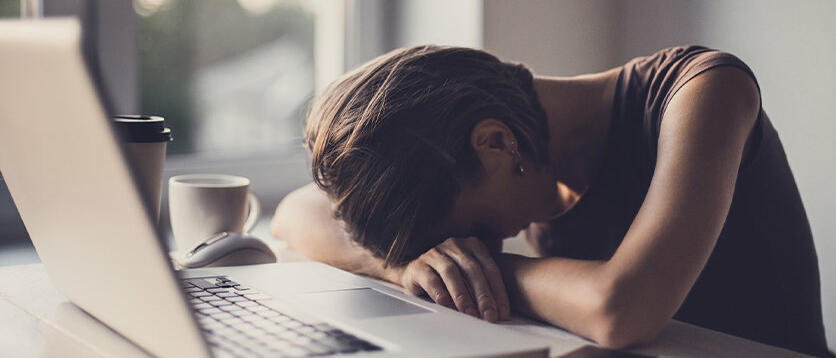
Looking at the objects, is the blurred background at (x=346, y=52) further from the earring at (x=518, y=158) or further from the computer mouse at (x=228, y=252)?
the earring at (x=518, y=158)

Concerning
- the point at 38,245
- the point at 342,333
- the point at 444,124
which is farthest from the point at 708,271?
the point at 38,245

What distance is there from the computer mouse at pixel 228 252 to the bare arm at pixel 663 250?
12.2 inches

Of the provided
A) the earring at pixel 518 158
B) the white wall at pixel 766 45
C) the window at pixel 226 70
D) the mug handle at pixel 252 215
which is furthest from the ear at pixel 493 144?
the window at pixel 226 70

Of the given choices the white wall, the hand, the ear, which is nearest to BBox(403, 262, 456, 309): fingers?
the hand

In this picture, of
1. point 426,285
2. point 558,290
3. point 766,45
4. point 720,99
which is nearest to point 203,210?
point 426,285

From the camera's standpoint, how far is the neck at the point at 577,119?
111 cm

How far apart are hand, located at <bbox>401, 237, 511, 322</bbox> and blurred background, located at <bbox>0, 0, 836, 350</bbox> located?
50cm

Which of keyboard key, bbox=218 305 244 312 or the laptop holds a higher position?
the laptop

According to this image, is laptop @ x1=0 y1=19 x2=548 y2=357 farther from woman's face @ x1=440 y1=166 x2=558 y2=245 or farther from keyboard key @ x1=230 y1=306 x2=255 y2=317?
woman's face @ x1=440 y1=166 x2=558 y2=245

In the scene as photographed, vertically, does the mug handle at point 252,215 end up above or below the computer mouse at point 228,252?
below

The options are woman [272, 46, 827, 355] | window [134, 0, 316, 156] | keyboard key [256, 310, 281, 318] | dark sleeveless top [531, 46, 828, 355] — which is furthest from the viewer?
window [134, 0, 316, 156]

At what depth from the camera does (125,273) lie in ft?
1.76

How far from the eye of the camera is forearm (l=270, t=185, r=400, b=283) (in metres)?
1.02

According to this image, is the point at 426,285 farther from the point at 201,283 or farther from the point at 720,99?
the point at 720,99
